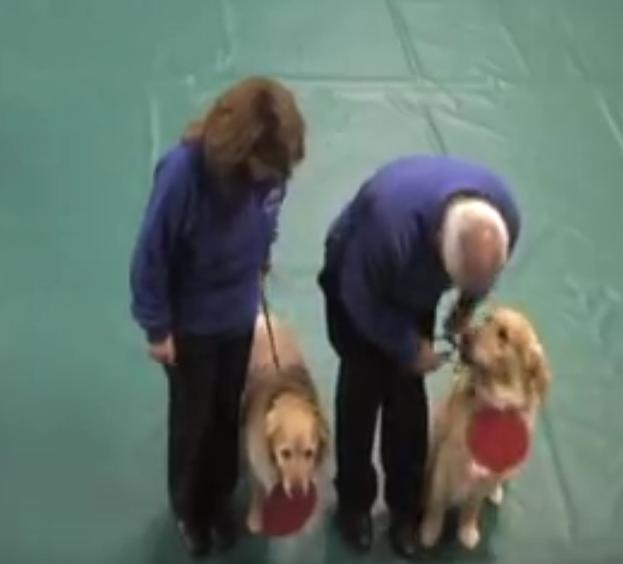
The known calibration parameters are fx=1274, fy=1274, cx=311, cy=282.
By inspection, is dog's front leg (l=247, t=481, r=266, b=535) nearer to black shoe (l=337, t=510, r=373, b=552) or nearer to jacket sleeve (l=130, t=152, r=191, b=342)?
black shoe (l=337, t=510, r=373, b=552)

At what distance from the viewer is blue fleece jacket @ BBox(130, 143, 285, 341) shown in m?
1.86

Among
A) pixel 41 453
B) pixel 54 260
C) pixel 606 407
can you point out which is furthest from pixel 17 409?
pixel 606 407

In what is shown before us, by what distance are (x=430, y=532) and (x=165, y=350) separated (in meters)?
0.68

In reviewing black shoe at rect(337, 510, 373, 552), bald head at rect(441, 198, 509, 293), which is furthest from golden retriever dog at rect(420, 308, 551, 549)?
bald head at rect(441, 198, 509, 293)

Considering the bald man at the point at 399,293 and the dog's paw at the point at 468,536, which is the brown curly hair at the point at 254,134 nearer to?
the bald man at the point at 399,293

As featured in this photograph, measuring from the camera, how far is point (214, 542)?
2.34 metres

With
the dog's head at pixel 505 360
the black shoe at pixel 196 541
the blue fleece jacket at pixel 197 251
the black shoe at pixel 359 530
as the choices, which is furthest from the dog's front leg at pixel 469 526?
the blue fleece jacket at pixel 197 251

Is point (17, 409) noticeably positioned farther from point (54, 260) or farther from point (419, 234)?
point (419, 234)

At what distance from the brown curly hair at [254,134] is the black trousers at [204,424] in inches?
14.1

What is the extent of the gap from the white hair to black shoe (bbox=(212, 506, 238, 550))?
0.76 m

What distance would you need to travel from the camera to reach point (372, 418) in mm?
2260

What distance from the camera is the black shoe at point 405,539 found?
238 cm

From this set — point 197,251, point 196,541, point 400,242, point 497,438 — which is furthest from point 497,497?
point 197,251

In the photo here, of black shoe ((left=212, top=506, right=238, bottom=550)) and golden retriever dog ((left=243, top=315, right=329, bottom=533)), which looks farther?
black shoe ((left=212, top=506, right=238, bottom=550))
